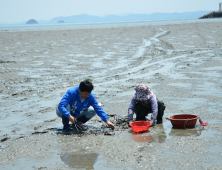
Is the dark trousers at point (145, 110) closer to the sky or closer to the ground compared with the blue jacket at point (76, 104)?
closer to the ground

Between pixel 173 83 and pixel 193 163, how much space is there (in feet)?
19.3

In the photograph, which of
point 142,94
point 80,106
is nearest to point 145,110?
point 142,94

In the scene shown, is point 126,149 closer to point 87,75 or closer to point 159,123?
point 159,123

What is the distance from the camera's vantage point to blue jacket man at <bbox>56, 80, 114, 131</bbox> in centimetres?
574

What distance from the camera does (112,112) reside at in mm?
7484

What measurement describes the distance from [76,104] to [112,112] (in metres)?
1.55

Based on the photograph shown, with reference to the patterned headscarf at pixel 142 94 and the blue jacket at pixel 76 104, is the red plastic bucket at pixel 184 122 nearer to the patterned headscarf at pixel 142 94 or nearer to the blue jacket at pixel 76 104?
the patterned headscarf at pixel 142 94

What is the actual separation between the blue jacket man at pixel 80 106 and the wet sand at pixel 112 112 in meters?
0.27

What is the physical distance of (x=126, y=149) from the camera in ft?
17.0

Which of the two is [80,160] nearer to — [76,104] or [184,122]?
[76,104]

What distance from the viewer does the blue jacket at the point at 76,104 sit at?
5.87m

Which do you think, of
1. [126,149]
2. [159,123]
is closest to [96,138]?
[126,149]

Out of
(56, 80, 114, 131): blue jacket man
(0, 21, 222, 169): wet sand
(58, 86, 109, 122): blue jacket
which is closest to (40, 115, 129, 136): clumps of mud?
(0, 21, 222, 169): wet sand

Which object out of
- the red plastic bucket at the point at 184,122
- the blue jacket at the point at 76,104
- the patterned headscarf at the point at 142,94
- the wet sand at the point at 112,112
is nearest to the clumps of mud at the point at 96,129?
the wet sand at the point at 112,112
